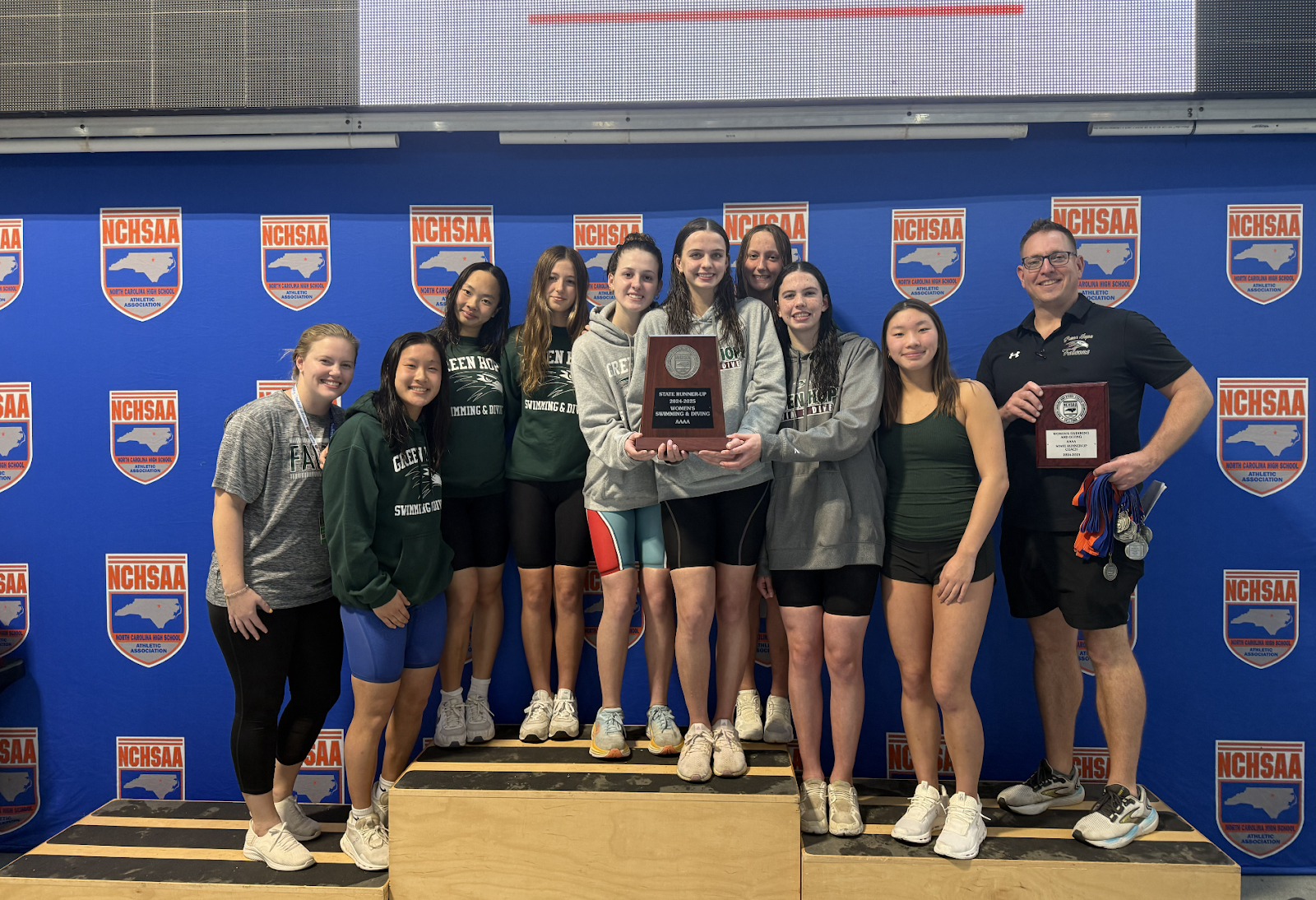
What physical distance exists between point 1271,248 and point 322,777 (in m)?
4.43

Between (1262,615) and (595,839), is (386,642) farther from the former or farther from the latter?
(1262,615)

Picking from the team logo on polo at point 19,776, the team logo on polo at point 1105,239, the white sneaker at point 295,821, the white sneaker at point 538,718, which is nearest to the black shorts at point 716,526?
the white sneaker at point 538,718

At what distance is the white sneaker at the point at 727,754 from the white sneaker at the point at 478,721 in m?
0.89

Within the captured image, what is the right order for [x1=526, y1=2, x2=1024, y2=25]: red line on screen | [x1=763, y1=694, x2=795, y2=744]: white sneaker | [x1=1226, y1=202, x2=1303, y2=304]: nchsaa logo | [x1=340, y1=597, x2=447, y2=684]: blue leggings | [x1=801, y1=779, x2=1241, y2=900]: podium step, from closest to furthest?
[x1=801, y1=779, x2=1241, y2=900]: podium step, [x1=340, y1=597, x2=447, y2=684]: blue leggings, [x1=526, y1=2, x2=1024, y2=25]: red line on screen, [x1=763, y1=694, x2=795, y2=744]: white sneaker, [x1=1226, y1=202, x2=1303, y2=304]: nchsaa logo

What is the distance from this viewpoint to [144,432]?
293 cm

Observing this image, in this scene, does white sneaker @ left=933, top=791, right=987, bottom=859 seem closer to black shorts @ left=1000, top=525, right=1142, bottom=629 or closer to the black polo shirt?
black shorts @ left=1000, top=525, right=1142, bottom=629

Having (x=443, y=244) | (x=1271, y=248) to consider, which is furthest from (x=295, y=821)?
(x=1271, y=248)

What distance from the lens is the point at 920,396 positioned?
7.25 feet

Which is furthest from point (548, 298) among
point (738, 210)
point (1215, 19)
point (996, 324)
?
point (1215, 19)

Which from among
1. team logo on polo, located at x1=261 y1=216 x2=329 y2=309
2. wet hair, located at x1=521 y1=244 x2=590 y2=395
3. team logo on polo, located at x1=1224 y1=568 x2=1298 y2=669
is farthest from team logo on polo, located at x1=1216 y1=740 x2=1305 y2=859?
team logo on polo, located at x1=261 y1=216 x2=329 y2=309

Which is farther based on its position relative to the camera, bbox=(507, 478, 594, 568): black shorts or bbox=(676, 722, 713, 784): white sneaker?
bbox=(507, 478, 594, 568): black shorts

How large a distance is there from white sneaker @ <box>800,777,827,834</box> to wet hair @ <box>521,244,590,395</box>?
1.69 metres

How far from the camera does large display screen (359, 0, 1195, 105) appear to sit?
2.48 metres

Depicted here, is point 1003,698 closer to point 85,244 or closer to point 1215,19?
point 1215,19
